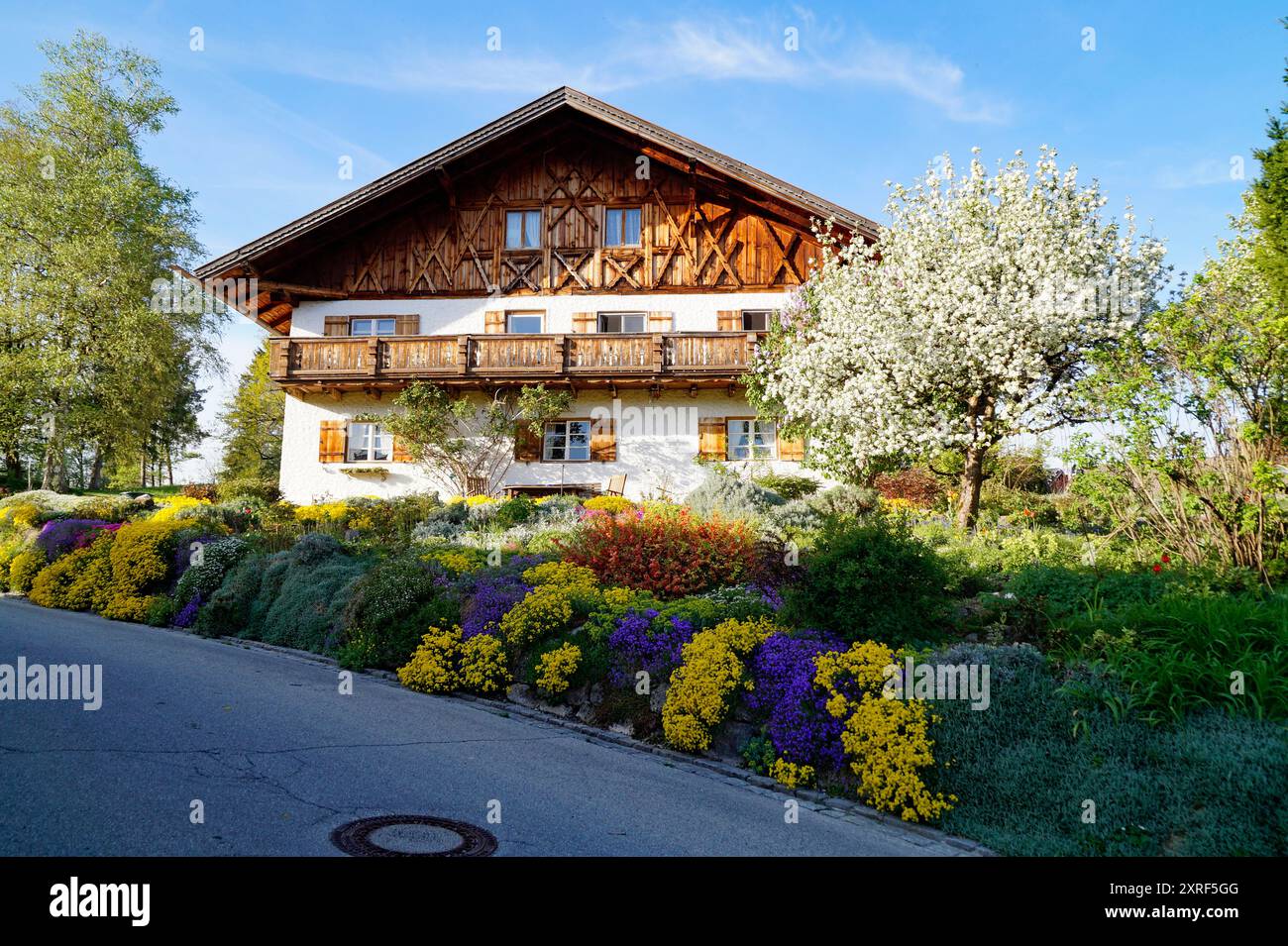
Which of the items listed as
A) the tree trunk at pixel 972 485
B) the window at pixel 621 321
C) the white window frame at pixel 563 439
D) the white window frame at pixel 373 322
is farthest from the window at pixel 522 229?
the tree trunk at pixel 972 485

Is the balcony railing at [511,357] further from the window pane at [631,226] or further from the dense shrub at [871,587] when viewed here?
the dense shrub at [871,587]

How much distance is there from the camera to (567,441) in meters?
23.3

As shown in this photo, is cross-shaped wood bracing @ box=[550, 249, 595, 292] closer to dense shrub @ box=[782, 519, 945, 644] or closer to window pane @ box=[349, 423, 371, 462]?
window pane @ box=[349, 423, 371, 462]

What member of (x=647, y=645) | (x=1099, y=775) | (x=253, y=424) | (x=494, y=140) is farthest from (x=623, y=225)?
(x=253, y=424)

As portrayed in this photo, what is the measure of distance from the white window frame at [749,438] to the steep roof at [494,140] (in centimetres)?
581

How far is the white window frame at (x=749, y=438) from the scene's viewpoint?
22.5 meters

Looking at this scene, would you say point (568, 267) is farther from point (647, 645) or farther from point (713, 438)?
point (647, 645)

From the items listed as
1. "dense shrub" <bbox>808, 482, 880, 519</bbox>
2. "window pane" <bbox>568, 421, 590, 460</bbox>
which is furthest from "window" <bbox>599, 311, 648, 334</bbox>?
"dense shrub" <bbox>808, 482, 880, 519</bbox>

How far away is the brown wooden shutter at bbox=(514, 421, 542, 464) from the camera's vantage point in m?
22.8
